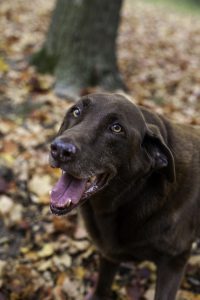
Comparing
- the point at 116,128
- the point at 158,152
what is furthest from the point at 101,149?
the point at 158,152

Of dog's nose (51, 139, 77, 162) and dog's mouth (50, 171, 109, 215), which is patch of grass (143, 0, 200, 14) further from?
dog's nose (51, 139, 77, 162)

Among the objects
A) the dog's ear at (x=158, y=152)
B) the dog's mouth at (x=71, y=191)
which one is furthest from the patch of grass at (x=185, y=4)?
the dog's mouth at (x=71, y=191)

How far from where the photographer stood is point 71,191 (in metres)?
3.04

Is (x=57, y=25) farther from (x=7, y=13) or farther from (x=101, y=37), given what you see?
(x=7, y=13)

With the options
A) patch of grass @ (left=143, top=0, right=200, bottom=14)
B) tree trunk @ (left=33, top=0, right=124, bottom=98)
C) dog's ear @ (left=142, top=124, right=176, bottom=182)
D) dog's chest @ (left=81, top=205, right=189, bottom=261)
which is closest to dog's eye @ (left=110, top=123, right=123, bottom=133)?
dog's ear @ (left=142, top=124, right=176, bottom=182)

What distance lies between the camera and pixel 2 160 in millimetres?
5090

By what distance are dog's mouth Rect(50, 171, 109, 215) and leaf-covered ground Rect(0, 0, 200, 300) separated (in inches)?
49.5

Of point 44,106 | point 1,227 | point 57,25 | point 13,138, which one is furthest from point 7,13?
point 1,227

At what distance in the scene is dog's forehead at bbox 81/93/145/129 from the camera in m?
3.13

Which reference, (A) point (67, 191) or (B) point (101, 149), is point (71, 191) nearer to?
(A) point (67, 191)

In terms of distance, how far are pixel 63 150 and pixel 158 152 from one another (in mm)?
766

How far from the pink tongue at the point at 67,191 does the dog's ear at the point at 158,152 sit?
0.53 m

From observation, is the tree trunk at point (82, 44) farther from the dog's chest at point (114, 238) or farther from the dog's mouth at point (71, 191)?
the dog's mouth at point (71, 191)

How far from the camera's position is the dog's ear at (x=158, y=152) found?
10.5 feet
